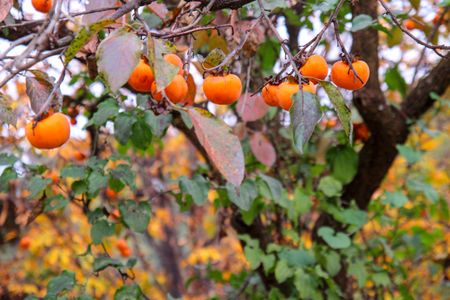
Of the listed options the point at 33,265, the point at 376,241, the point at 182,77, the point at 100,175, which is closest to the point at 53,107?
the point at 182,77

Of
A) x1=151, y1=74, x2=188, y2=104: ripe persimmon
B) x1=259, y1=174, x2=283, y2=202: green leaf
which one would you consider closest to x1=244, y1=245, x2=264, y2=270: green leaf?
x1=259, y1=174, x2=283, y2=202: green leaf

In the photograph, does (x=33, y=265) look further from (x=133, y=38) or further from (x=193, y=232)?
(x=133, y=38)

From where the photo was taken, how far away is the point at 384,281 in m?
1.93

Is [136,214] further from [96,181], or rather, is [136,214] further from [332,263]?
[332,263]

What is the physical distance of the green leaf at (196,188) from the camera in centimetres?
148

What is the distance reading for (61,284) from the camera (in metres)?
1.39

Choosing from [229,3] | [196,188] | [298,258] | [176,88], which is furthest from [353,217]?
[176,88]

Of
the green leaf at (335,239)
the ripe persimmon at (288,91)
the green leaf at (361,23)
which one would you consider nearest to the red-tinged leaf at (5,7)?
the ripe persimmon at (288,91)

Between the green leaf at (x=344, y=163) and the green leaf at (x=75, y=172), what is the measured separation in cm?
92

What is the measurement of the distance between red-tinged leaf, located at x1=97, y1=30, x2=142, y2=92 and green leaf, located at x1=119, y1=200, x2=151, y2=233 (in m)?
0.87

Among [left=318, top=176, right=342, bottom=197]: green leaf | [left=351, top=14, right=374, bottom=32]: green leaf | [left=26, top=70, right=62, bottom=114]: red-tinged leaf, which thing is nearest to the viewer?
[left=26, top=70, right=62, bottom=114]: red-tinged leaf

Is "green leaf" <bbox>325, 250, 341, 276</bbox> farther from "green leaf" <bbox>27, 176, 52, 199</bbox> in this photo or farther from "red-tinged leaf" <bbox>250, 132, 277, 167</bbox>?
"green leaf" <bbox>27, 176, 52, 199</bbox>

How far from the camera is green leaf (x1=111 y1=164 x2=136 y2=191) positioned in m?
1.44

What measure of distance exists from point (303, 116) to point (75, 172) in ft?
2.82
